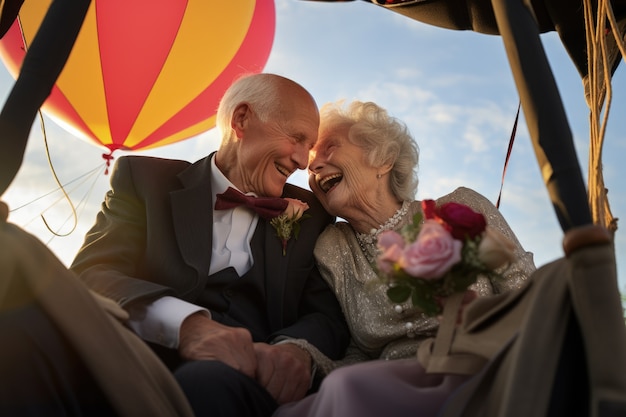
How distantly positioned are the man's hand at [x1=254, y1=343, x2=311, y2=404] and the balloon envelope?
317cm

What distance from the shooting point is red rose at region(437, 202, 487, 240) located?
2002 millimetres

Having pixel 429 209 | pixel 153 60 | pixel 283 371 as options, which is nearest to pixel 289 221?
pixel 283 371

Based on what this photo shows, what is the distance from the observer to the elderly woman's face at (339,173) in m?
3.45

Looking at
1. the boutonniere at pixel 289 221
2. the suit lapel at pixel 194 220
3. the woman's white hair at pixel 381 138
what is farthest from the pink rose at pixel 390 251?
the woman's white hair at pixel 381 138

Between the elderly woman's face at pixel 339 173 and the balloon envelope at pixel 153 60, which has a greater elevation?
the balloon envelope at pixel 153 60

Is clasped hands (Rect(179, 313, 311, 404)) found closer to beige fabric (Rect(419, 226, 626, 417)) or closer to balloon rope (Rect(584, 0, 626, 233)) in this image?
beige fabric (Rect(419, 226, 626, 417))

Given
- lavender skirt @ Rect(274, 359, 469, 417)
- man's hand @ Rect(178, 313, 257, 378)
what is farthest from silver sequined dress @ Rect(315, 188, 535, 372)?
lavender skirt @ Rect(274, 359, 469, 417)

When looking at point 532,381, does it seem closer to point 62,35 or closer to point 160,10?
point 62,35

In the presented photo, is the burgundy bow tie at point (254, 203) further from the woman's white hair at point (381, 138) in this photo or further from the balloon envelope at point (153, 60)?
the balloon envelope at point (153, 60)

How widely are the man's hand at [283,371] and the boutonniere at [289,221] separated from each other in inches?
25.8

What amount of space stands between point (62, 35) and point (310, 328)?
1525 mm

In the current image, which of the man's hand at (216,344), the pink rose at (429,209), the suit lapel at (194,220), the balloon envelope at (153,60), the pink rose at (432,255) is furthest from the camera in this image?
the balloon envelope at (153,60)

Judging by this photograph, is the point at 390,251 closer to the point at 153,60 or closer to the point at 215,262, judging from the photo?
the point at 215,262

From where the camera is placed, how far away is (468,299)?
216cm
